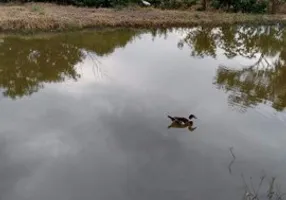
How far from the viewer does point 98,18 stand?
630 inches

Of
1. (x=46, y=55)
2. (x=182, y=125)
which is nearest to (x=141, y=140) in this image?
(x=182, y=125)

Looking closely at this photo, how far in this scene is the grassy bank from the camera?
47.7 feet

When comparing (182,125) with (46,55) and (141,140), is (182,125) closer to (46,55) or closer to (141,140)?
(141,140)

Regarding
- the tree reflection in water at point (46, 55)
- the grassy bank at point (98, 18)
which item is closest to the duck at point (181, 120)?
the tree reflection in water at point (46, 55)

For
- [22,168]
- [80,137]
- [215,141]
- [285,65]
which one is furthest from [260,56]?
[22,168]

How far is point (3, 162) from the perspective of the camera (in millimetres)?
6934

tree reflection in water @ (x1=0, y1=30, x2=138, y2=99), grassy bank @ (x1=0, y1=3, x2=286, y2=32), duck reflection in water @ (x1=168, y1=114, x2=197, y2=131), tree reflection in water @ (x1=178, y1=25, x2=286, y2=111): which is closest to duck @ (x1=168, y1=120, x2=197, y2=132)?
duck reflection in water @ (x1=168, y1=114, x2=197, y2=131)

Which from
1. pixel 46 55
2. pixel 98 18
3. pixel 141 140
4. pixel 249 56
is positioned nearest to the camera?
pixel 141 140

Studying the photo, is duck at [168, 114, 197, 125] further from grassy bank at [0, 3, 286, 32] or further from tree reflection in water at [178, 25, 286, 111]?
grassy bank at [0, 3, 286, 32]

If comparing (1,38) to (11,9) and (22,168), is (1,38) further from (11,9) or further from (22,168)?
(22,168)

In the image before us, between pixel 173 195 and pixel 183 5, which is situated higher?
pixel 183 5

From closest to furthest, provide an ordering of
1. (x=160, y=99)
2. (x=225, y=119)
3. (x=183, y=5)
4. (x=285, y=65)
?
(x=225, y=119)
(x=160, y=99)
(x=285, y=65)
(x=183, y=5)

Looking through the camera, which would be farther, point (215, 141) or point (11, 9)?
point (11, 9)

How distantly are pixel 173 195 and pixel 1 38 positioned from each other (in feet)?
30.8
